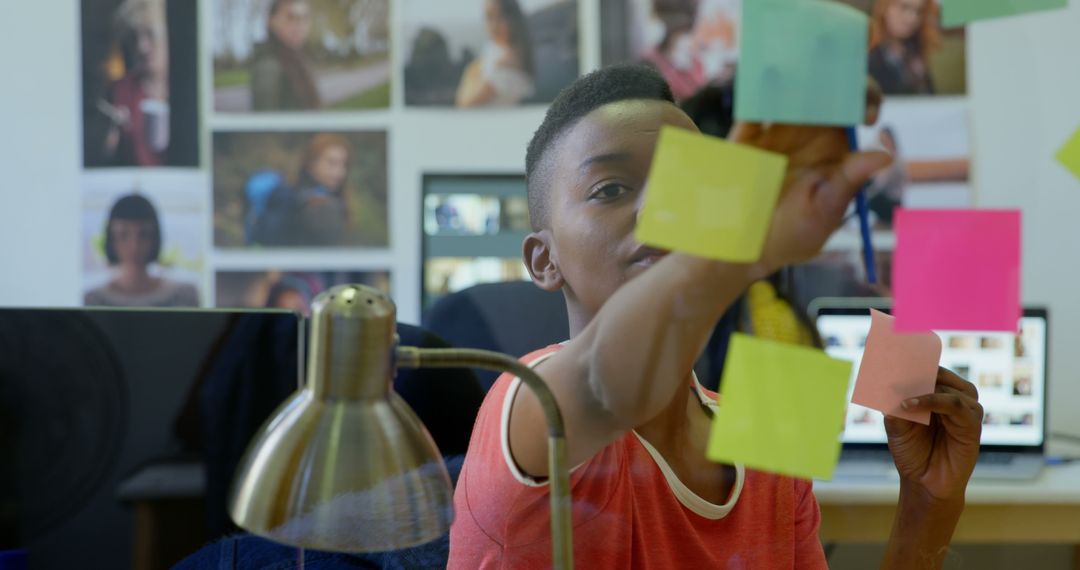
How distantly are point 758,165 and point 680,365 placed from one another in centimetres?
12

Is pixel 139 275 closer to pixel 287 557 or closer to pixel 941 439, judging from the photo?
pixel 287 557

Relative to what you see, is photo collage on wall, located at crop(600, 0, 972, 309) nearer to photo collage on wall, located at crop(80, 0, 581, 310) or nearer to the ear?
the ear

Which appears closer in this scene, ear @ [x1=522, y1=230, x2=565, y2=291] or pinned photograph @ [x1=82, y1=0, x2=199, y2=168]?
ear @ [x1=522, y1=230, x2=565, y2=291]

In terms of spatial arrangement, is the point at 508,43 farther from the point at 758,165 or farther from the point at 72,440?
the point at 758,165

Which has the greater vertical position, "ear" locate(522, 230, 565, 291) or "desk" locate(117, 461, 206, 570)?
"ear" locate(522, 230, 565, 291)

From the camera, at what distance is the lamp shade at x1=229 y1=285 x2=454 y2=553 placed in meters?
0.50

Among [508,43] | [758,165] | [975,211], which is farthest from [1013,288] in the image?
[508,43]

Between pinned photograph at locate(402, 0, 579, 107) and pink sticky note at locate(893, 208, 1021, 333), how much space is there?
1.49 m

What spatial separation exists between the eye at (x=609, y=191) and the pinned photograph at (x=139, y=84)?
1.77m

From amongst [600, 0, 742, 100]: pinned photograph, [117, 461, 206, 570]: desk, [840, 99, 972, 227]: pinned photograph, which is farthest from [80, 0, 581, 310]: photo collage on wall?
[840, 99, 972, 227]: pinned photograph

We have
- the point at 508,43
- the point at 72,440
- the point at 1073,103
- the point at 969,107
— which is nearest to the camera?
the point at 1073,103

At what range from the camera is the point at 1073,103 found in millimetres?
623

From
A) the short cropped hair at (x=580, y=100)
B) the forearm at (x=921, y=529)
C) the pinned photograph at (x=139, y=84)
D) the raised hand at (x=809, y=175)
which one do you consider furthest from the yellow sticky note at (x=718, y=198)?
the pinned photograph at (x=139, y=84)

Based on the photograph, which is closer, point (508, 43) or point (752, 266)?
point (752, 266)
